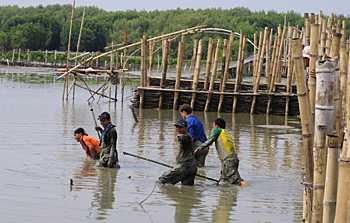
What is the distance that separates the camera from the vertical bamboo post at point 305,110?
16.1 ft

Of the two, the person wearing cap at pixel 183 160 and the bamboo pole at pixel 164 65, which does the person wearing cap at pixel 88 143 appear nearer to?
the person wearing cap at pixel 183 160

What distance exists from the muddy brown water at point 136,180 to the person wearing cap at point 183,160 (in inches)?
7.7

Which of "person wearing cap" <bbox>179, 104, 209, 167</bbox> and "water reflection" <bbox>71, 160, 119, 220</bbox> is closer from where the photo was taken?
"water reflection" <bbox>71, 160, 119, 220</bbox>

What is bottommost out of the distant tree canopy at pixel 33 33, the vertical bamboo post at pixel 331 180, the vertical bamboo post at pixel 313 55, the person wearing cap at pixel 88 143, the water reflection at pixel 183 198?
the water reflection at pixel 183 198

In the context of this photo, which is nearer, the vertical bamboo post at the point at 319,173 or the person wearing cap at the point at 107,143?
the vertical bamboo post at the point at 319,173

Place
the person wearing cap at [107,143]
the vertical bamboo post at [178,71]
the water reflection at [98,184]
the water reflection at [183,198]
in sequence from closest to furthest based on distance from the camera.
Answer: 1. the water reflection at [183,198]
2. the water reflection at [98,184]
3. the person wearing cap at [107,143]
4. the vertical bamboo post at [178,71]

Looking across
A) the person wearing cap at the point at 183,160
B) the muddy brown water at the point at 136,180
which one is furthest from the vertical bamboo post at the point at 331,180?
the person wearing cap at the point at 183,160

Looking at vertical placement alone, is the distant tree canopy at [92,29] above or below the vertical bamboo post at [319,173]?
above

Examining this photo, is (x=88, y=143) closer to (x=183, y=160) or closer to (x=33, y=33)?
(x=183, y=160)

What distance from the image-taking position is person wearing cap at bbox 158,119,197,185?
9094mm

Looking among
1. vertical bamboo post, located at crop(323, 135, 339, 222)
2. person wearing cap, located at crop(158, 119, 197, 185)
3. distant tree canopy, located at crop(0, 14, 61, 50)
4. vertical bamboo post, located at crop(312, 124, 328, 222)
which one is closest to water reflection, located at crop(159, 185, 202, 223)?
person wearing cap, located at crop(158, 119, 197, 185)

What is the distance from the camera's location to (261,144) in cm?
1509

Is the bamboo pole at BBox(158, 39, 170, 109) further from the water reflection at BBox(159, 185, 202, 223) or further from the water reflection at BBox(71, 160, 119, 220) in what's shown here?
the water reflection at BBox(159, 185, 202, 223)

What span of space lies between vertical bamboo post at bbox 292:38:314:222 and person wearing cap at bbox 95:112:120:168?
553 centimetres
